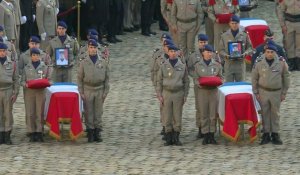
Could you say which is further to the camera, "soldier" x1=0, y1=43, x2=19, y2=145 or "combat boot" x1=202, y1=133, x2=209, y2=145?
"combat boot" x1=202, y1=133, x2=209, y2=145

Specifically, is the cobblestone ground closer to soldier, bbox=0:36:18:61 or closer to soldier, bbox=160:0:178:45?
soldier, bbox=0:36:18:61

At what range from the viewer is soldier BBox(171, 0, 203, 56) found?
31328 mm

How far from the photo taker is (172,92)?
2644 cm

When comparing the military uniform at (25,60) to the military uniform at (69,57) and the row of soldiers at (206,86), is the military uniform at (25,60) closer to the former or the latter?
the military uniform at (69,57)

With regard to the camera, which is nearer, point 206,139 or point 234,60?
point 206,139

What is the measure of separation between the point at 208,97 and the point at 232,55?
2625 mm

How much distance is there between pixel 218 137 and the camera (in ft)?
89.1

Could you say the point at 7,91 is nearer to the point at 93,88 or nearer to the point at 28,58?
the point at 28,58

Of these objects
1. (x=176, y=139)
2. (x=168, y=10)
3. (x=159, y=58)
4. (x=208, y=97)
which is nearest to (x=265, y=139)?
(x=208, y=97)

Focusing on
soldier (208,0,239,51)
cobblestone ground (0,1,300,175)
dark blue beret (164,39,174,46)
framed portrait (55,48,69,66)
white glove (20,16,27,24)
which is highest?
soldier (208,0,239,51)

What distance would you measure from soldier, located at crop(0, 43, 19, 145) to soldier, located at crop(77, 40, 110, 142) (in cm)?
116

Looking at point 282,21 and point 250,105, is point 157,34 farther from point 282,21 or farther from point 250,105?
point 250,105

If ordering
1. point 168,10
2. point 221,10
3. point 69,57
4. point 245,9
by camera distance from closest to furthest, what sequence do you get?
1. point 69,57
2. point 221,10
3. point 168,10
4. point 245,9

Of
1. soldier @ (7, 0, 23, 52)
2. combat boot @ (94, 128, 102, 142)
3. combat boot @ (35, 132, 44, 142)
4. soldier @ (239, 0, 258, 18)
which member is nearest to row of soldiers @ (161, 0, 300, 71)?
soldier @ (239, 0, 258, 18)
